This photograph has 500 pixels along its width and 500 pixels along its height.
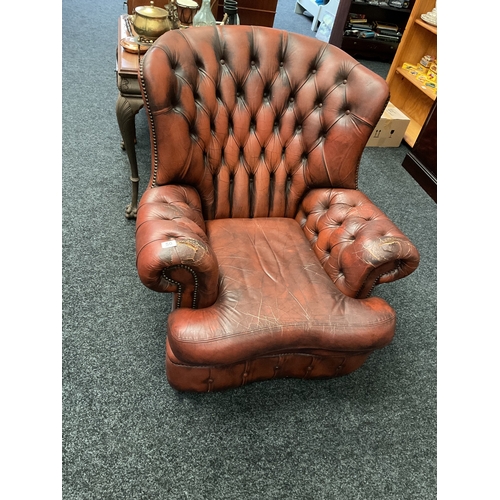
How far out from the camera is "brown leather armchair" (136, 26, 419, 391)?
1256 mm

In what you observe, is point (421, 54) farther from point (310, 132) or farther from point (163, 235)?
point (163, 235)

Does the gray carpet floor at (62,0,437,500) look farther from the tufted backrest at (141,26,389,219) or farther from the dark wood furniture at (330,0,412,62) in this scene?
the dark wood furniture at (330,0,412,62)

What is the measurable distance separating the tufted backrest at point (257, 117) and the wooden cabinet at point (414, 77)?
180cm

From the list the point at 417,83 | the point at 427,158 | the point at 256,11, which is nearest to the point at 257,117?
the point at 427,158

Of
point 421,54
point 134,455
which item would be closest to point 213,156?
point 134,455

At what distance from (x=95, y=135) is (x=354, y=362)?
206 centimetres

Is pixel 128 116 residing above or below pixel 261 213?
above

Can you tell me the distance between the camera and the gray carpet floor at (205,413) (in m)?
1.30

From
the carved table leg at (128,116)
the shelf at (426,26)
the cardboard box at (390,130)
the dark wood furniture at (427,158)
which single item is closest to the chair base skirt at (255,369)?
the carved table leg at (128,116)

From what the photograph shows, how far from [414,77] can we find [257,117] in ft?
7.23

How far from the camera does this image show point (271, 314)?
4.21 feet

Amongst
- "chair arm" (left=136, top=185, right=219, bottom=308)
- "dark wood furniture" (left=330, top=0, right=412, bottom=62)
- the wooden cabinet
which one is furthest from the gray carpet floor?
"dark wood furniture" (left=330, top=0, right=412, bottom=62)

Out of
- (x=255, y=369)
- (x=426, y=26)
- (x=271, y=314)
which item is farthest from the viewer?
(x=426, y=26)

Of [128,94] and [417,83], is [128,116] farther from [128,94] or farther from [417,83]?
[417,83]
